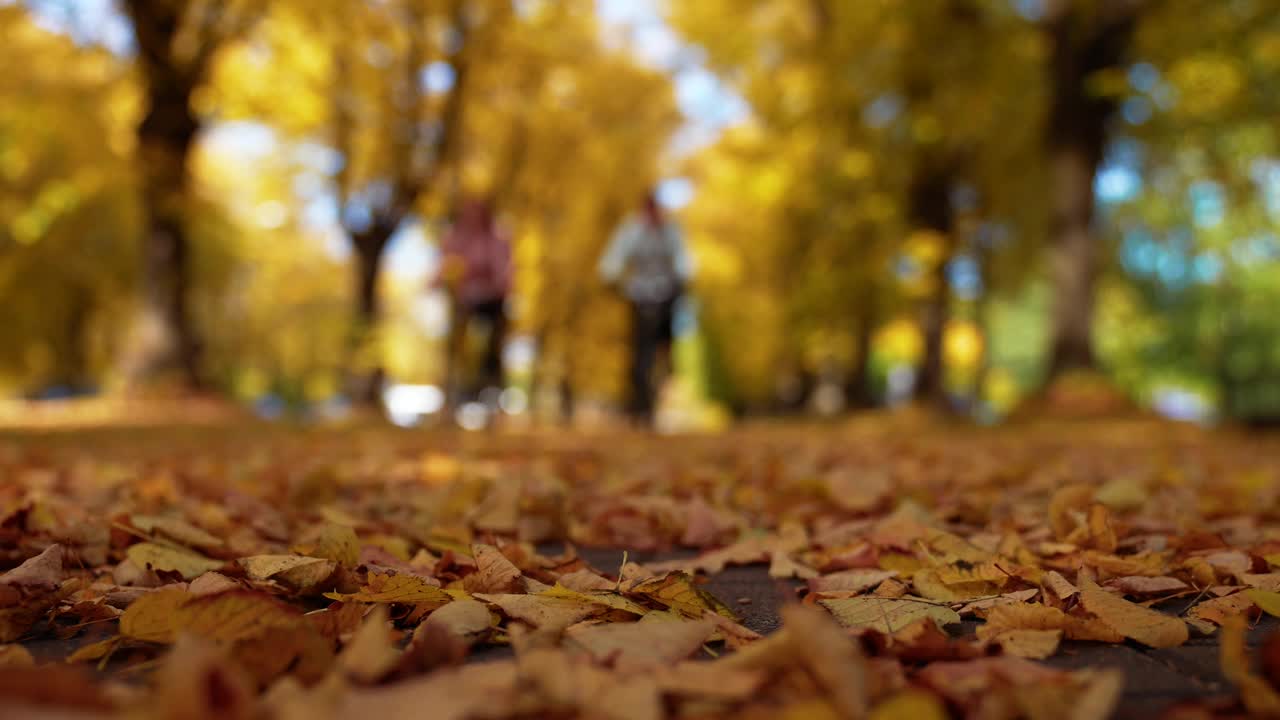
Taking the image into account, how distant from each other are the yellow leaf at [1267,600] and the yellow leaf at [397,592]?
125 centimetres

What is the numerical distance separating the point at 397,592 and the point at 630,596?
382 millimetres

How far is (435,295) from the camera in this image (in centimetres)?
998

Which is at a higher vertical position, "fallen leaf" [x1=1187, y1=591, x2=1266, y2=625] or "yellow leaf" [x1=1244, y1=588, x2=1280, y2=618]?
"yellow leaf" [x1=1244, y1=588, x2=1280, y2=618]

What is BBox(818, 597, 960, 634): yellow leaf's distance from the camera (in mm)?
1594

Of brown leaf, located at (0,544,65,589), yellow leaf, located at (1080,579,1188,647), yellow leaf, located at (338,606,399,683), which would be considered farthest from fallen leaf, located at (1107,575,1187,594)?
brown leaf, located at (0,544,65,589)

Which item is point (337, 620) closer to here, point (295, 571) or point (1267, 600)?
point (295, 571)

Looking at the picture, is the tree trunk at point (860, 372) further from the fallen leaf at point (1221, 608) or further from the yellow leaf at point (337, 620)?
the yellow leaf at point (337, 620)

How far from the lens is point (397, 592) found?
1.63 meters

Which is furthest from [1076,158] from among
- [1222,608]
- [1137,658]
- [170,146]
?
[1137,658]

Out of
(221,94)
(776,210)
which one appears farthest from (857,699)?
(776,210)

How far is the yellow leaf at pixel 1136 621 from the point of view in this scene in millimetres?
1527

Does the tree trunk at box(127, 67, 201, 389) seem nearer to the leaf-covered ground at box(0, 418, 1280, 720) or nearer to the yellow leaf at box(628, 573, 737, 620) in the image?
the leaf-covered ground at box(0, 418, 1280, 720)

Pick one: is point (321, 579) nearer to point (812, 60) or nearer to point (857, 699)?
point (857, 699)

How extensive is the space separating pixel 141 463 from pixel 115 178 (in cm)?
971
